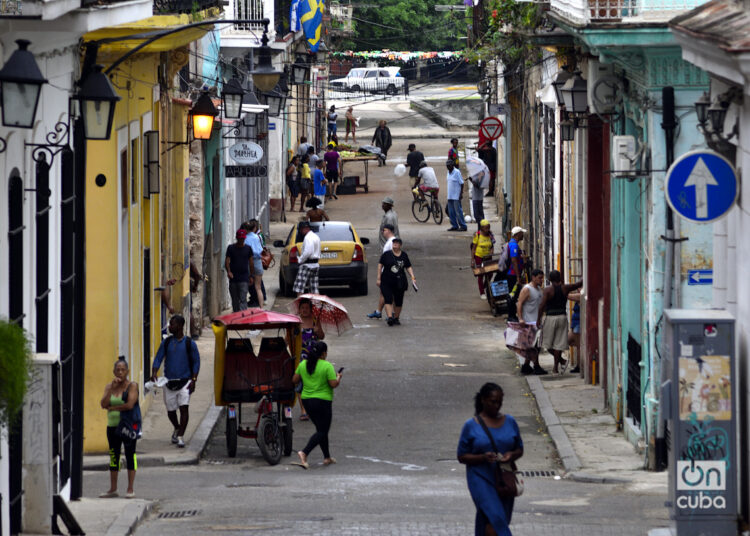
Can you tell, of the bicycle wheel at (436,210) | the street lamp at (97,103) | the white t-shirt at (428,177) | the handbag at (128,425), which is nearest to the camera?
the street lamp at (97,103)

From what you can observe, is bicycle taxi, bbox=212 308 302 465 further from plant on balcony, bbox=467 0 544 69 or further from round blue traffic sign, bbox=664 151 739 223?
round blue traffic sign, bbox=664 151 739 223

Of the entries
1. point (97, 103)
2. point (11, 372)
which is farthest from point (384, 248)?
point (11, 372)

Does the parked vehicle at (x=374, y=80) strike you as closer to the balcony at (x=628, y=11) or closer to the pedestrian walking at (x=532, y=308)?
the pedestrian walking at (x=532, y=308)

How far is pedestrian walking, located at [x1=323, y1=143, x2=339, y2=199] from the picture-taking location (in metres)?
45.3

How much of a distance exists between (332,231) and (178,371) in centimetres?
1324

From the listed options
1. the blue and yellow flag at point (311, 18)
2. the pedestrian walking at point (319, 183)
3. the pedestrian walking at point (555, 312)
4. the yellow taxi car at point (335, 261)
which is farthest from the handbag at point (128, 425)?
the pedestrian walking at point (319, 183)

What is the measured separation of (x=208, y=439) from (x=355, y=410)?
8.74ft

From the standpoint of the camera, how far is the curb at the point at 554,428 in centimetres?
1580

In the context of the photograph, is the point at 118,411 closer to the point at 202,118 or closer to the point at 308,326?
the point at 308,326

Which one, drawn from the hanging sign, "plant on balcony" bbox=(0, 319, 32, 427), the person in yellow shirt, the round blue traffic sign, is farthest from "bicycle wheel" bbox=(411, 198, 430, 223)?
"plant on balcony" bbox=(0, 319, 32, 427)

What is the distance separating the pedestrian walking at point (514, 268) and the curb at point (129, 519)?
13.2 metres

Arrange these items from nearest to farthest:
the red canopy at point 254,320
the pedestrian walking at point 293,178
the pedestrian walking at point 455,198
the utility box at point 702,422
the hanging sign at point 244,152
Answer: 1. the utility box at point 702,422
2. the red canopy at point 254,320
3. the hanging sign at point 244,152
4. the pedestrian walking at point 455,198
5. the pedestrian walking at point 293,178

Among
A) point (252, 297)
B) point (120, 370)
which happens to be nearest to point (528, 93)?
point (252, 297)

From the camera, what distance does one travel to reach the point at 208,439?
1756cm
